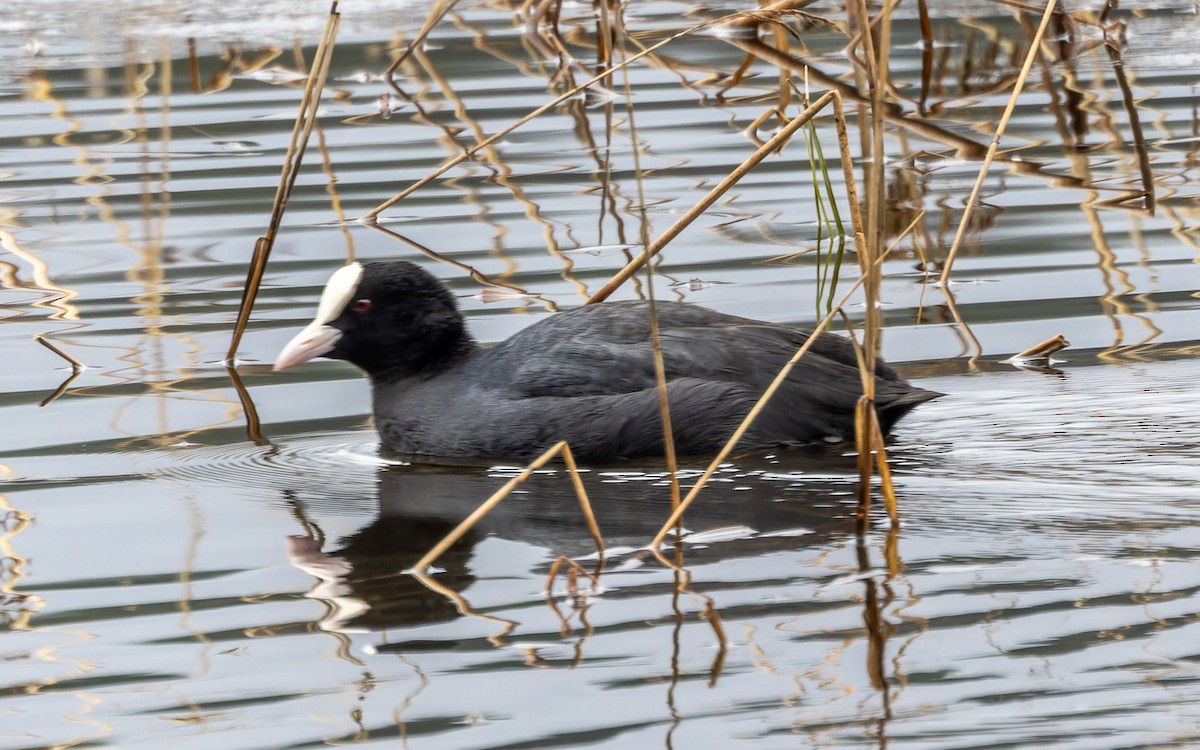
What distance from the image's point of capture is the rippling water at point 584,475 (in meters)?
3.35

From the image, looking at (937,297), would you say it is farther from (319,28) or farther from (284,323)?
(319,28)

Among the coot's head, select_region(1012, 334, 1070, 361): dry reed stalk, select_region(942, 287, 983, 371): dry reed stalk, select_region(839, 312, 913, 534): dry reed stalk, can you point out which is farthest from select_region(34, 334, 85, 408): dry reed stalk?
select_region(1012, 334, 1070, 361): dry reed stalk

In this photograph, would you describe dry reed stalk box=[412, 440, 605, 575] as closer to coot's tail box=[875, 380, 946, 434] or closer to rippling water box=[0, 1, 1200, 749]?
rippling water box=[0, 1, 1200, 749]

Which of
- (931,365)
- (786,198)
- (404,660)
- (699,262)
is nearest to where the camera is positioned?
(404,660)

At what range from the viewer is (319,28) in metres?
11.4

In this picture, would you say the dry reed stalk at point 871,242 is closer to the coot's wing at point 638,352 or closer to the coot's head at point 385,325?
the coot's wing at point 638,352

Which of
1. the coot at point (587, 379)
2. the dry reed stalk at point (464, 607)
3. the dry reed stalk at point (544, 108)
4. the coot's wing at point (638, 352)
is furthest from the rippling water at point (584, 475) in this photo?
the dry reed stalk at point (544, 108)

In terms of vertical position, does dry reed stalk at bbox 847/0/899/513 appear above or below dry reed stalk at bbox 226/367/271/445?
above

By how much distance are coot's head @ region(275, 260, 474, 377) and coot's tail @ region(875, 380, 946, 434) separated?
4.04 ft

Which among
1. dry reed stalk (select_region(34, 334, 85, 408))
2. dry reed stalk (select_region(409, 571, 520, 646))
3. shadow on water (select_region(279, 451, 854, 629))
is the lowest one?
dry reed stalk (select_region(409, 571, 520, 646))

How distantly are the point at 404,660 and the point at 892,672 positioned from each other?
3.03ft

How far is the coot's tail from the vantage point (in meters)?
4.89

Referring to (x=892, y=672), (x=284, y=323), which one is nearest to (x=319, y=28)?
(x=284, y=323)

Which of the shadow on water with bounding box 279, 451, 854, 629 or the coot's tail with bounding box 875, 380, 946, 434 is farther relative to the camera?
the coot's tail with bounding box 875, 380, 946, 434
